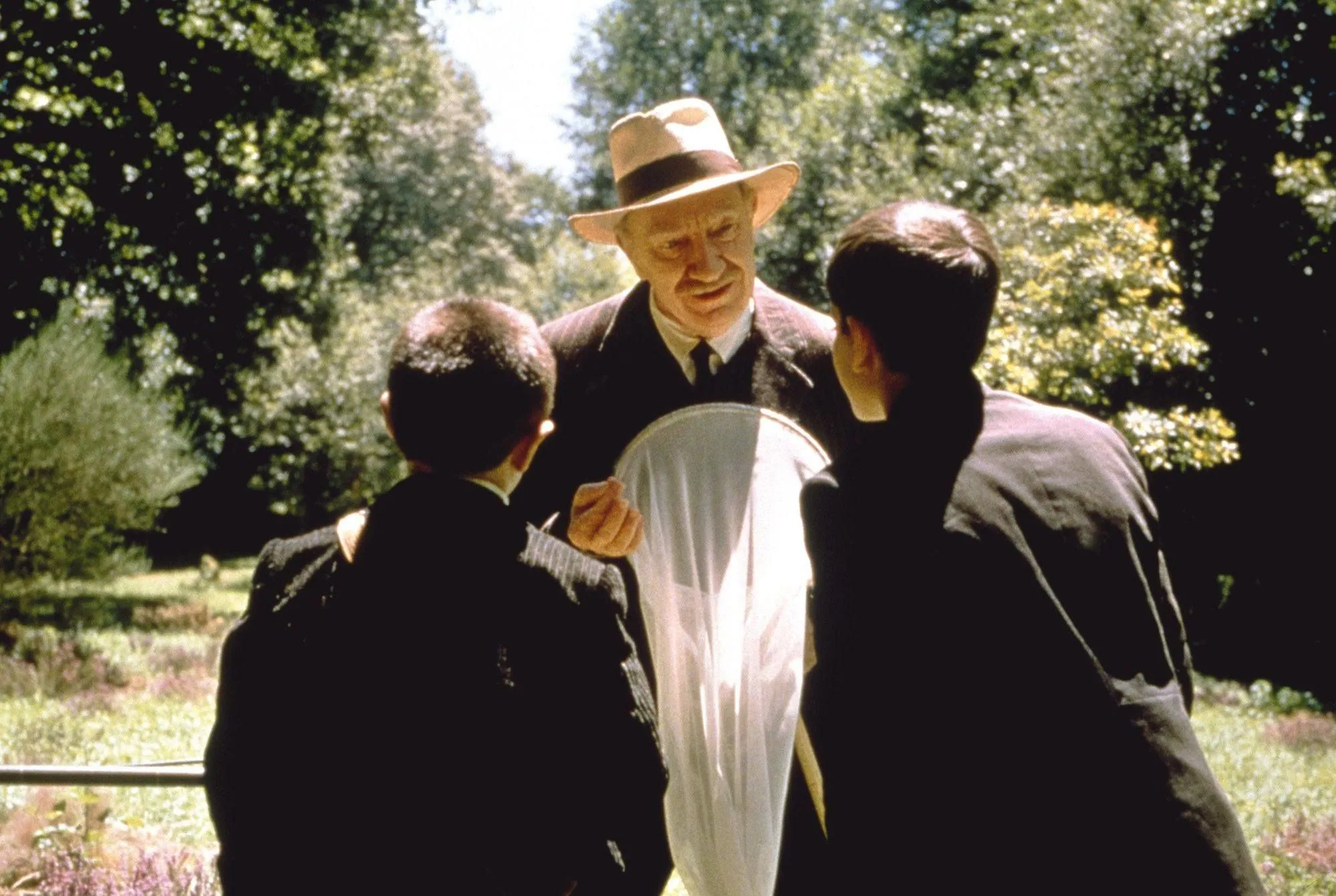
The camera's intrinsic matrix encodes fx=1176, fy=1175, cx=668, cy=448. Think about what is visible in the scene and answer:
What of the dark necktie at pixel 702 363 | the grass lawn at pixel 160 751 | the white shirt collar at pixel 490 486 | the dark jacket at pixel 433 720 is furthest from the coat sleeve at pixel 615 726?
the dark necktie at pixel 702 363

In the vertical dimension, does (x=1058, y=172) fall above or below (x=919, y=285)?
below

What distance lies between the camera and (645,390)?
2.97 metres

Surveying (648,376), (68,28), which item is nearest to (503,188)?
(68,28)

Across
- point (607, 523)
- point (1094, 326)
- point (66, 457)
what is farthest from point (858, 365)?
point (66, 457)

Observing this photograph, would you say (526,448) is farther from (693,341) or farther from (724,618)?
(693,341)

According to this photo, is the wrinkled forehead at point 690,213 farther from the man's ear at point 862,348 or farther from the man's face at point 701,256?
the man's ear at point 862,348

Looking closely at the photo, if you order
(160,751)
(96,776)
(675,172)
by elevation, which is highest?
(675,172)

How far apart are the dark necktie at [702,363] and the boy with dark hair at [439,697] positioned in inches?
46.3

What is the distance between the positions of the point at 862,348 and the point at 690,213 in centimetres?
116

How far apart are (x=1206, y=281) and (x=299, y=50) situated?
10.3 meters

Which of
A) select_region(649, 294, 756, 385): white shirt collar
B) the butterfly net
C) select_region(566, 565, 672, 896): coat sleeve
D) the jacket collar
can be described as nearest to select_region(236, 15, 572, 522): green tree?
the jacket collar

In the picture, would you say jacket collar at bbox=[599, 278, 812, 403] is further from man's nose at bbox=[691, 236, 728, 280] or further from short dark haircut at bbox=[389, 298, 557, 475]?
short dark haircut at bbox=[389, 298, 557, 475]

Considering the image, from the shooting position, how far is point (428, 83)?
18.1 meters

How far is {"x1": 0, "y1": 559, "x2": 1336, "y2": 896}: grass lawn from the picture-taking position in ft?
15.0
